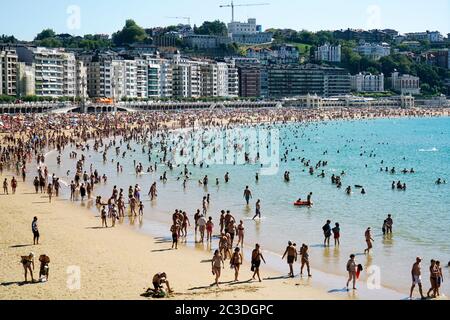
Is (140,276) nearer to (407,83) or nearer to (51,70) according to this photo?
(51,70)

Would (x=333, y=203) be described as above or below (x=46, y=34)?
below

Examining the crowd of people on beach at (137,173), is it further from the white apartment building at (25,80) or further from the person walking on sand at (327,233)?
the white apartment building at (25,80)

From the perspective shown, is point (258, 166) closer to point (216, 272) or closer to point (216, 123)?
point (216, 272)

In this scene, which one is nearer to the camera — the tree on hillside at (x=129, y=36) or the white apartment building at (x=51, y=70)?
the white apartment building at (x=51, y=70)

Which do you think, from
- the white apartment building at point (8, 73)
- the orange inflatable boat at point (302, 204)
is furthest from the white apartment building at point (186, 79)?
the orange inflatable boat at point (302, 204)

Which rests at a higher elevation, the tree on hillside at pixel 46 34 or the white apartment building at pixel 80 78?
the tree on hillside at pixel 46 34

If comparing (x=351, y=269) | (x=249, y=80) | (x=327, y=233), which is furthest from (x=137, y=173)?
(x=249, y=80)
